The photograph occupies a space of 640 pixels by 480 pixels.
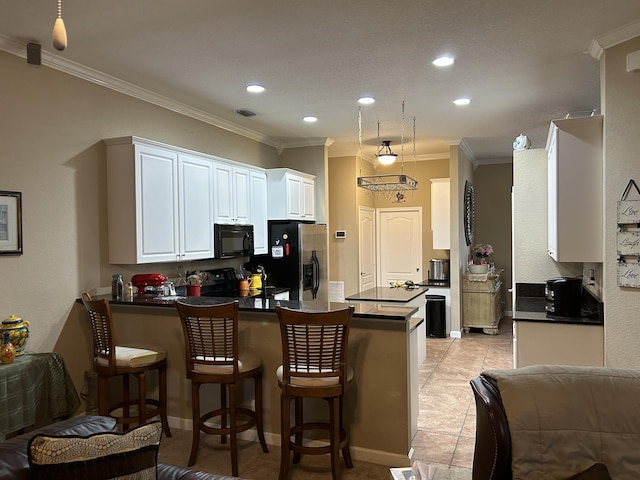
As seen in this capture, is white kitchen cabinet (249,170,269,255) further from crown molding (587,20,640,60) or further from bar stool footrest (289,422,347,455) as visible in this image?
crown molding (587,20,640,60)

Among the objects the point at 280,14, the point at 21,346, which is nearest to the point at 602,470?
the point at 280,14

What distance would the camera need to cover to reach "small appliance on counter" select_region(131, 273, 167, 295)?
4215mm

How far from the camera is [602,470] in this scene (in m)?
1.49

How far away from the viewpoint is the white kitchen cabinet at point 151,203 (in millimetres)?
4074

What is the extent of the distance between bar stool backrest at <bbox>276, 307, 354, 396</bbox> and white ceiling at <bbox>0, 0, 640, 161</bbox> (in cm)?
189

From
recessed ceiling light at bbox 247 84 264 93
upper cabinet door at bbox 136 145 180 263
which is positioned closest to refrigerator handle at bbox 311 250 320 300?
upper cabinet door at bbox 136 145 180 263

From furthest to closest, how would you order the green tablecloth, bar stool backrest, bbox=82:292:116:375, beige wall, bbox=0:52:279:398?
beige wall, bbox=0:52:279:398
bar stool backrest, bbox=82:292:116:375
the green tablecloth

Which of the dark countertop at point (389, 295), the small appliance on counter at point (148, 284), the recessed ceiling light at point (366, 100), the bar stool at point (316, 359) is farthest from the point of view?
the recessed ceiling light at point (366, 100)

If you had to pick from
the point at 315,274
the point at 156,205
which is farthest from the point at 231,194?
the point at 315,274

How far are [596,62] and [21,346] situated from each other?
191 inches

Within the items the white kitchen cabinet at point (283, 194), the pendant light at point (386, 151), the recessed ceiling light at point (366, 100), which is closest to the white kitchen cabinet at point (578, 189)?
the recessed ceiling light at point (366, 100)

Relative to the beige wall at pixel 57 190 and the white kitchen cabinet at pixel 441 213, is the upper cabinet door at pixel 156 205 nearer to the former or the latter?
the beige wall at pixel 57 190

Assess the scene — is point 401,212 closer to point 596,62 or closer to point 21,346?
point 596,62

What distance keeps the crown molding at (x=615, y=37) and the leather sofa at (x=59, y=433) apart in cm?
359
